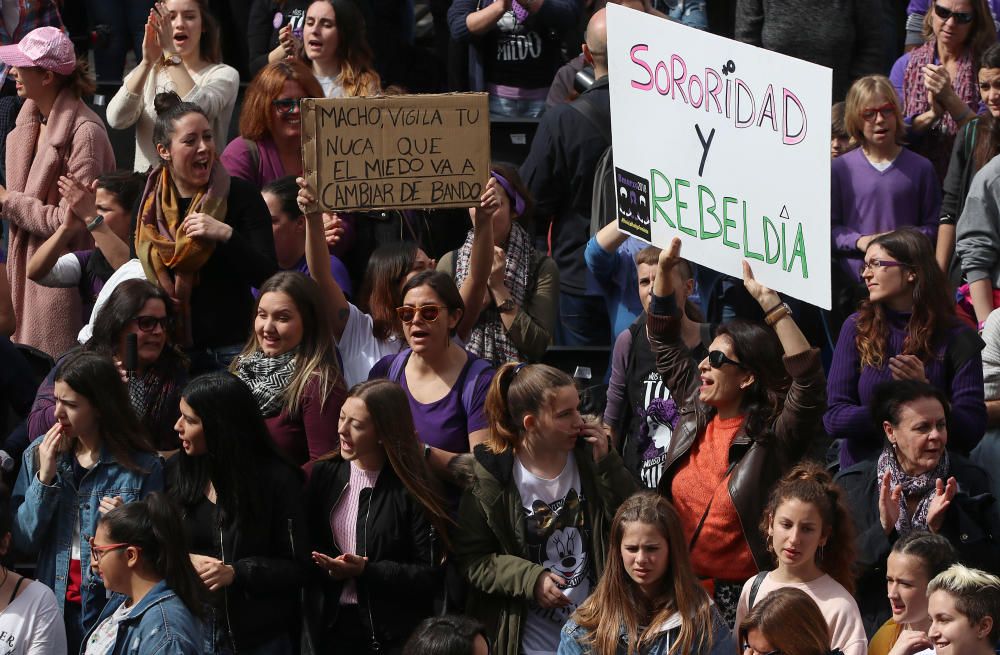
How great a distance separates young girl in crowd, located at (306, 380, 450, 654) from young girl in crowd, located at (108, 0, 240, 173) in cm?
328

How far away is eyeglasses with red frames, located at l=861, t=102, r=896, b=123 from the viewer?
8.84m

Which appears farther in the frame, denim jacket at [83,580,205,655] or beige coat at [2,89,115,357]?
beige coat at [2,89,115,357]

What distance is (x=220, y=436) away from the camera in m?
6.46

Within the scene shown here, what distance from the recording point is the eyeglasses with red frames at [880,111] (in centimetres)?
884

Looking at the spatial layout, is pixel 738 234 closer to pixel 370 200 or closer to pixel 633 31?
pixel 633 31

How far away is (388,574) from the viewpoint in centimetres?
639

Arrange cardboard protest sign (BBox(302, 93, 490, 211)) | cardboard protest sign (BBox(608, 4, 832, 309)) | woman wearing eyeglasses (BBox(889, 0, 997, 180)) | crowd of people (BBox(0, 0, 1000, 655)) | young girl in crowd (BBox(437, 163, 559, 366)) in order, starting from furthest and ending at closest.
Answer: woman wearing eyeglasses (BBox(889, 0, 997, 180)) → young girl in crowd (BBox(437, 163, 559, 366)) → cardboard protest sign (BBox(302, 93, 490, 211)) → cardboard protest sign (BBox(608, 4, 832, 309)) → crowd of people (BBox(0, 0, 1000, 655))

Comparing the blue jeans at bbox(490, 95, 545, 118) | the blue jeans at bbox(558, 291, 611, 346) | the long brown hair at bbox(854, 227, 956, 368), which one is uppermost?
the long brown hair at bbox(854, 227, 956, 368)

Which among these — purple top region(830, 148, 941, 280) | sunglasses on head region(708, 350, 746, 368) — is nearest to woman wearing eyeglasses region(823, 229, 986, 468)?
sunglasses on head region(708, 350, 746, 368)

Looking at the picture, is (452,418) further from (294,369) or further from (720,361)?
(720,361)

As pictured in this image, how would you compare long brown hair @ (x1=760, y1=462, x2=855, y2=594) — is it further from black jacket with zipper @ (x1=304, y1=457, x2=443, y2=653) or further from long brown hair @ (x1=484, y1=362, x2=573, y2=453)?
black jacket with zipper @ (x1=304, y1=457, x2=443, y2=653)

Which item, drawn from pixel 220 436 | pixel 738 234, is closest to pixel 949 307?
pixel 738 234

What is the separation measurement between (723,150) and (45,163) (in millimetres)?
3629

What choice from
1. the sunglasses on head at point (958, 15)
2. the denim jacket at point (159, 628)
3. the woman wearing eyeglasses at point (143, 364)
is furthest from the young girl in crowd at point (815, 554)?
the sunglasses on head at point (958, 15)
